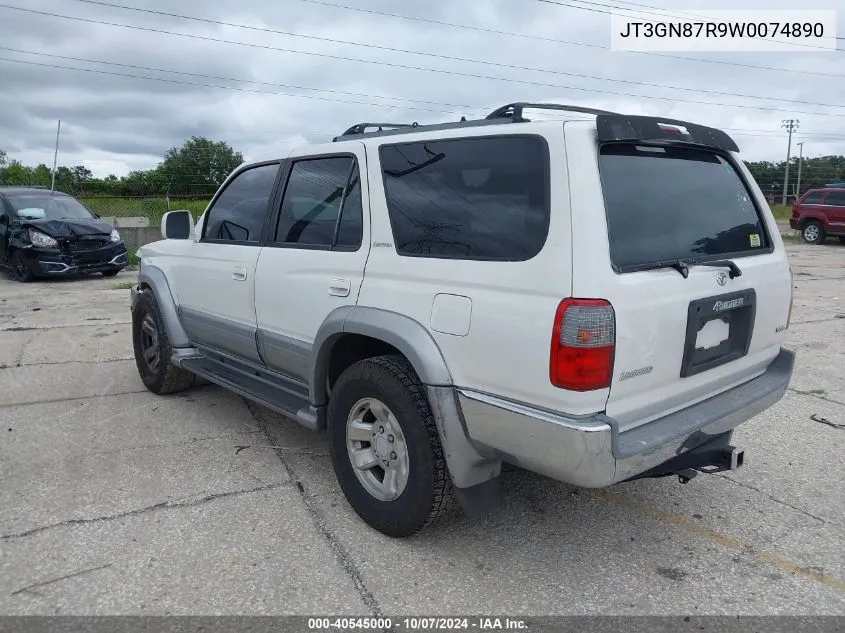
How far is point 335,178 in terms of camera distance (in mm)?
3600

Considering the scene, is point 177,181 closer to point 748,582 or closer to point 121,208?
point 121,208

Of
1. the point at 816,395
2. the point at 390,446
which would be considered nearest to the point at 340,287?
the point at 390,446

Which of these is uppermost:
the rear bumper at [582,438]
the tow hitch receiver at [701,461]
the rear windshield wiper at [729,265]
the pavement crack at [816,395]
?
the rear windshield wiper at [729,265]

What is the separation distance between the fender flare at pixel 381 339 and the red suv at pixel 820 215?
22601mm

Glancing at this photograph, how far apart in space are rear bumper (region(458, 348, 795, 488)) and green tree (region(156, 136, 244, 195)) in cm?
4461

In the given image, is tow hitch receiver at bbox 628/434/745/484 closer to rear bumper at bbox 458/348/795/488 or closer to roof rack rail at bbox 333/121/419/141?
rear bumper at bbox 458/348/795/488

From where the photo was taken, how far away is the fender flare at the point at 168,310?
4863 millimetres

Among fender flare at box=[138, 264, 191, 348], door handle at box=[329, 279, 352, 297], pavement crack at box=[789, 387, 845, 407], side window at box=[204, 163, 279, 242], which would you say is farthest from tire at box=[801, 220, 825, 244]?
door handle at box=[329, 279, 352, 297]

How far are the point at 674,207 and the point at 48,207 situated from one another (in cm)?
1291

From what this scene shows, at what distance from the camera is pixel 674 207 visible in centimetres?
291

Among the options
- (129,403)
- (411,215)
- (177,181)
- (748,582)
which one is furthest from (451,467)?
(177,181)

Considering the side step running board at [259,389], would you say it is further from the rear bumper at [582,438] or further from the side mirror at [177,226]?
the rear bumper at [582,438]

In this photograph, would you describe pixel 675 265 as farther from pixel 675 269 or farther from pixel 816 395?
pixel 816 395

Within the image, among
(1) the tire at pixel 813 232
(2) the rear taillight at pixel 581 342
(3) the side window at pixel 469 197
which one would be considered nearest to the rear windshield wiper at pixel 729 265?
(2) the rear taillight at pixel 581 342
